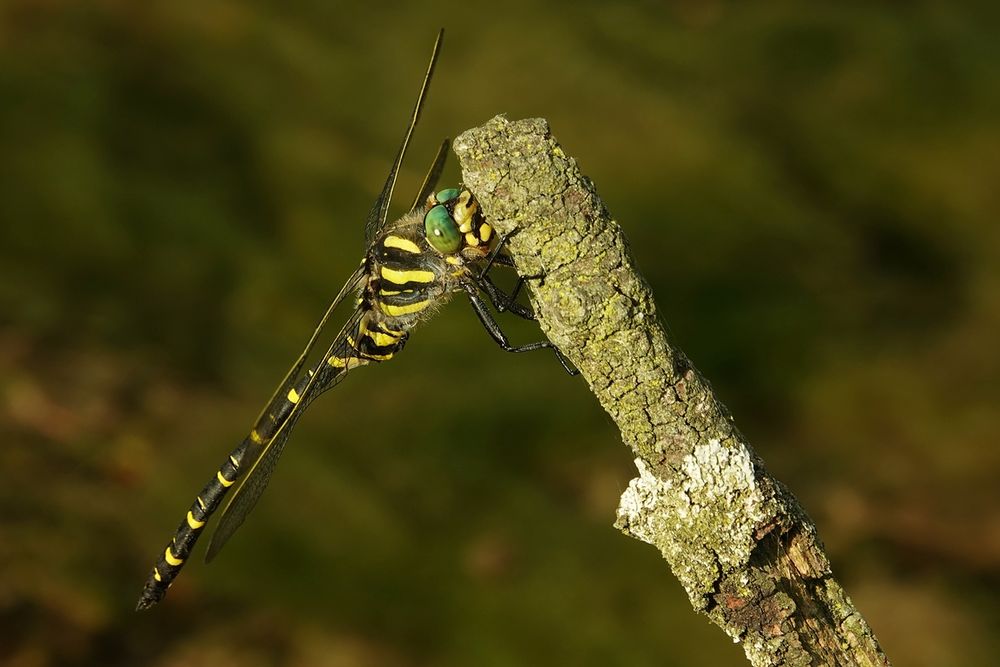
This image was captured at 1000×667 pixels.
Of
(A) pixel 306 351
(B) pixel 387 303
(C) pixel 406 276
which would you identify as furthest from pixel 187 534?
(C) pixel 406 276

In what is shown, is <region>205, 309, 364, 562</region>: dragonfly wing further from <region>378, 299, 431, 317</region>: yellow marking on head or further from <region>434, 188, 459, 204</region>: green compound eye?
<region>434, 188, 459, 204</region>: green compound eye

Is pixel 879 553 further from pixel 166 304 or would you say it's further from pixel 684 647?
pixel 166 304

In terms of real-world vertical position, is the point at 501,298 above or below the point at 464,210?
below

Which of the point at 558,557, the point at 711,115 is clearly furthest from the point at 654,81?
the point at 558,557

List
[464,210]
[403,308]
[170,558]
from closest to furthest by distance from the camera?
[464,210], [403,308], [170,558]

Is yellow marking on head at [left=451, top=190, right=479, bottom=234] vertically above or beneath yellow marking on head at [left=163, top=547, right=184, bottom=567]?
above

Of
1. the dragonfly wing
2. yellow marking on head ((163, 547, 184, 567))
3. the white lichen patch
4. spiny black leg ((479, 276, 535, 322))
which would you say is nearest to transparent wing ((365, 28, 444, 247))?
the dragonfly wing

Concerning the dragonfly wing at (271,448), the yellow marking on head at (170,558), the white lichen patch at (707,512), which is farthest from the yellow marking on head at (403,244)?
the yellow marking on head at (170,558)

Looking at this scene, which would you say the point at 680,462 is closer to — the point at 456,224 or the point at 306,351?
the point at 456,224
